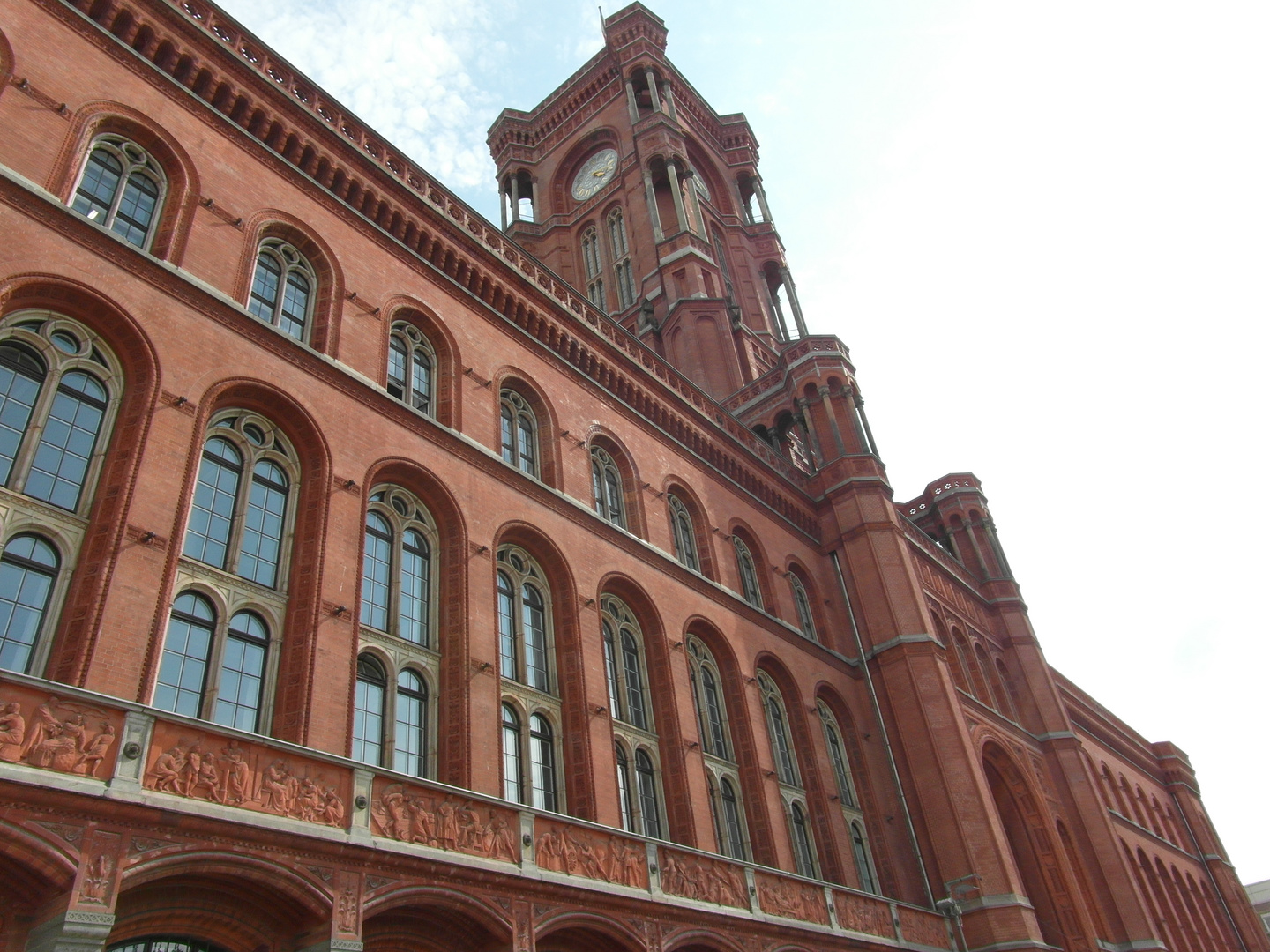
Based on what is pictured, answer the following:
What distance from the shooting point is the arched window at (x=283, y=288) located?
14961 mm

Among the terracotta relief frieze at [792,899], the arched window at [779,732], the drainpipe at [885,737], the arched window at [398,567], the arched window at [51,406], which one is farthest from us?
the drainpipe at [885,737]

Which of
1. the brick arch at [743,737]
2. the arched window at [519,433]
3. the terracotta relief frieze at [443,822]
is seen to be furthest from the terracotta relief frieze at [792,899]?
the arched window at [519,433]

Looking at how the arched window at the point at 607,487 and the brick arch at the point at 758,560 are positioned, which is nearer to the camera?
the arched window at the point at 607,487

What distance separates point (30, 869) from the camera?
8078 mm

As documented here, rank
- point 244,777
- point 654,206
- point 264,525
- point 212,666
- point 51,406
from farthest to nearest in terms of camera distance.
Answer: point 654,206, point 264,525, point 51,406, point 212,666, point 244,777

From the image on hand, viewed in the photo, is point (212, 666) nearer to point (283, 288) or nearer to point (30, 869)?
point (30, 869)

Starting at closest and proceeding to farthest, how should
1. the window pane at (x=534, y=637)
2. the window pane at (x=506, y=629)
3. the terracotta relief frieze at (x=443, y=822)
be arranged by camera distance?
the terracotta relief frieze at (x=443, y=822) → the window pane at (x=506, y=629) → the window pane at (x=534, y=637)

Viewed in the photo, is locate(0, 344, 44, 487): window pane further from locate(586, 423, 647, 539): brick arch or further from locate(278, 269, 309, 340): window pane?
locate(586, 423, 647, 539): brick arch

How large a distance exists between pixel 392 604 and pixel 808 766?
10681 mm

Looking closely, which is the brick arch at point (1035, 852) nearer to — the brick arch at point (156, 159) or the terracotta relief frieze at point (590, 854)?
the terracotta relief frieze at point (590, 854)

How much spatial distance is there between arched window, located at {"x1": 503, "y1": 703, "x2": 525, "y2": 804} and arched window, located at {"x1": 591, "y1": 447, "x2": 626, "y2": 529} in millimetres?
5481

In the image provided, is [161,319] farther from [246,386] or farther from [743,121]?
[743,121]

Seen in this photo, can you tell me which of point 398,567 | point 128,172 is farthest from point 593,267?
point 398,567

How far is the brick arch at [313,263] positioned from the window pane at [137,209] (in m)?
1.25
